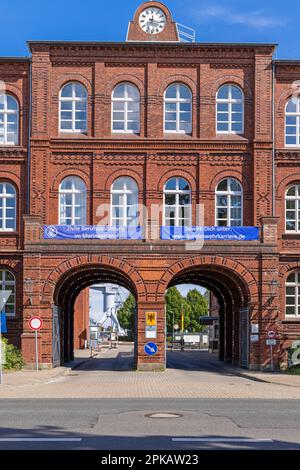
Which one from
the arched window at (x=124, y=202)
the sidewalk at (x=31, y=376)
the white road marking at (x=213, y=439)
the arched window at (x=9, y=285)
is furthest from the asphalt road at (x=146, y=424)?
the arched window at (x=124, y=202)

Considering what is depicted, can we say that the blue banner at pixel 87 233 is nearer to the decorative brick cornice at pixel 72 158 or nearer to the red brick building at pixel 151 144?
the red brick building at pixel 151 144

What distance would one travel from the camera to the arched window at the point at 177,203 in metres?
37.5

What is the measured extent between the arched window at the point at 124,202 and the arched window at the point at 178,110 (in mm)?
3221

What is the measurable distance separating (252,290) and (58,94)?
12.9m

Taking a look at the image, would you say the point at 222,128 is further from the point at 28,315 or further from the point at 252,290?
the point at 28,315

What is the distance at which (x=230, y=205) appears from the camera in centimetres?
3778

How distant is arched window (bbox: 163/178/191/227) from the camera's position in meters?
37.5

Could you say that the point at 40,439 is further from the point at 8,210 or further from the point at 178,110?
the point at 178,110

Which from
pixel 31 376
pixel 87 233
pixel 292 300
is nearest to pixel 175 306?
pixel 292 300

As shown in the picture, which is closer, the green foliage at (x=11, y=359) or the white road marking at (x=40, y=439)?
the white road marking at (x=40, y=439)

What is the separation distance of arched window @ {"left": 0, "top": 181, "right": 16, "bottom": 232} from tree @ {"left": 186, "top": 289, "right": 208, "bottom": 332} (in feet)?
246

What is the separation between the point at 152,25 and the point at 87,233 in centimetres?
1117

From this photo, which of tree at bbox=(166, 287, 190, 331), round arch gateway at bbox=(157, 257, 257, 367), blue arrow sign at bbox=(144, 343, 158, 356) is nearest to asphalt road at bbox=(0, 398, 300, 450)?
blue arrow sign at bbox=(144, 343, 158, 356)
